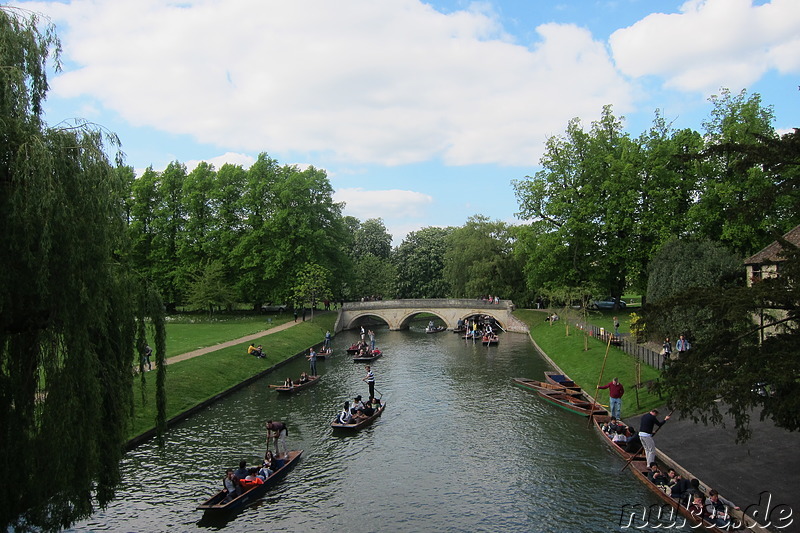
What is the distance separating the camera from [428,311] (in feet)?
209

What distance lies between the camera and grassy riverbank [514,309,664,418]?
25.4 metres

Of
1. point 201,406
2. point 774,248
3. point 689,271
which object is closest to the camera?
point 201,406

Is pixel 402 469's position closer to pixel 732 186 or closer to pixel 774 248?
pixel 774 248

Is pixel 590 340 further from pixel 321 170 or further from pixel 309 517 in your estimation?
pixel 321 170

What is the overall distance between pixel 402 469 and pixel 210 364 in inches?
722

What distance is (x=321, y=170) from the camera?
208ft

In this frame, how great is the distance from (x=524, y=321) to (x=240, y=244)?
2950 centimetres

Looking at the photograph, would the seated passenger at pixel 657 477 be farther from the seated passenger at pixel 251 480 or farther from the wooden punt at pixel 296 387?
the wooden punt at pixel 296 387

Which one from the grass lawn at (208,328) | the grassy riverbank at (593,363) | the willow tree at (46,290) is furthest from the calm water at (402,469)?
the grass lawn at (208,328)

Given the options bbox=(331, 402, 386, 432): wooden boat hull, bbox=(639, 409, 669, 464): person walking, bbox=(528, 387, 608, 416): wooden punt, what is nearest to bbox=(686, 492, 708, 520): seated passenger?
bbox=(639, 409, 669, 464): person walking

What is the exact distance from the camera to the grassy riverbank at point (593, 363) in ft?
83.4

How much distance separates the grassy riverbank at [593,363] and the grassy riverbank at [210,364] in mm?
18279

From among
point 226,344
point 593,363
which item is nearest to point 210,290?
point 226,344

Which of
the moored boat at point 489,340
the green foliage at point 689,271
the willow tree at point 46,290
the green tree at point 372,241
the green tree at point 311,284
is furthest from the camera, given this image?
the green tree at point 372,241
